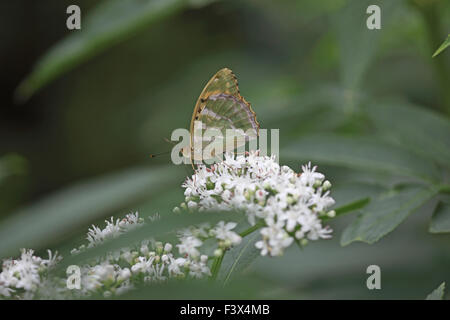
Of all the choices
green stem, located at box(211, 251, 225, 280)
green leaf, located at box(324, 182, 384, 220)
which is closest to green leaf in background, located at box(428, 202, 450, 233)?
green leaf, located at box(324, 182, 384, 220)

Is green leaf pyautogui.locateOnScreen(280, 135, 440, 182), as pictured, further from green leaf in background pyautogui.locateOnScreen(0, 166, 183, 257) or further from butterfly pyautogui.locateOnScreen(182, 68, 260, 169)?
green leaf in background pyautogui.locateOnScreen(0, 166, 183, 257)

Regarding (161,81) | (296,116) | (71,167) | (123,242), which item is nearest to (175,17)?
(161,81)

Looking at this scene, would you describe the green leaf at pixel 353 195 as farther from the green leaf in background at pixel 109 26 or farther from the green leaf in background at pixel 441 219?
the green leaf in background at pixel 109 26

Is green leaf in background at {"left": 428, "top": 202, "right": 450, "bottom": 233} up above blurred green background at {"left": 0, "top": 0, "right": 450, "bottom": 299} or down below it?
below

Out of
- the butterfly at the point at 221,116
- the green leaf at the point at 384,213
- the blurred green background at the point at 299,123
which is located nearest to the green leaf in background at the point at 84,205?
the blurred green background at the point at 299,123

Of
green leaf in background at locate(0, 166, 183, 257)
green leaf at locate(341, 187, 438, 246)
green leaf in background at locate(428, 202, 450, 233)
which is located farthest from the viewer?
green leaf in background at locate(0, 166, 183, 257)

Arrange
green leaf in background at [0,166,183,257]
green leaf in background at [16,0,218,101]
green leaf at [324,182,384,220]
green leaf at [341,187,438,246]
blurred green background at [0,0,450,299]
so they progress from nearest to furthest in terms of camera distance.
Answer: green leaf at [341,187,438,246], green leaf at [324,182,384,220], blurred green background at [0,0,450,299], green leaf in background at [0,166,183,257], green leaf in background at [16,0,218,101]
